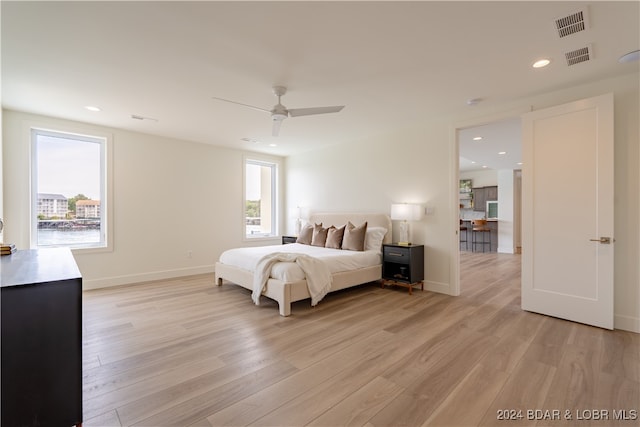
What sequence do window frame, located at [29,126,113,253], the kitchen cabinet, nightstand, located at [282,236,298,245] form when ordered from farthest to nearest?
the kitchen cabinet
nightstand, located at [282,236,298,245]
window frame, located at [29,126,113,253]

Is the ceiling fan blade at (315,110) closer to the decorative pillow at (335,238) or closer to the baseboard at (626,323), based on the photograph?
the decorative pillow at (335,238)

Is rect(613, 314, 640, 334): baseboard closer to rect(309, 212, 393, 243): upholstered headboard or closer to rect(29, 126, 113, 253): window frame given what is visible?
rect(309, 212, 393, 243): upholstered headboard

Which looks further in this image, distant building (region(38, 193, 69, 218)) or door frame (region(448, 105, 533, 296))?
distant building (region(38, 193, 69, 218))

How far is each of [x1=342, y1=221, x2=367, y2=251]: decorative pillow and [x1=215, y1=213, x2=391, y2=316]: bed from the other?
12cm

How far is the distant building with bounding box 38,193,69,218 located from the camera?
4273 mm

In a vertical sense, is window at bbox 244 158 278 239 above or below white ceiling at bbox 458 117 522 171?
below

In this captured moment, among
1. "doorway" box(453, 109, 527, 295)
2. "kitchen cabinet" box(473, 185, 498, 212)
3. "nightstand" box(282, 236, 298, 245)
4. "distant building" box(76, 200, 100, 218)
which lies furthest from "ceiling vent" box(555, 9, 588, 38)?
"kitchen cabinet" box(473, 185, 498, 212)

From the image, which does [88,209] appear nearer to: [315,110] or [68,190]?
[68,190]

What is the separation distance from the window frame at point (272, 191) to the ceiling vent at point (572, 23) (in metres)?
5.45

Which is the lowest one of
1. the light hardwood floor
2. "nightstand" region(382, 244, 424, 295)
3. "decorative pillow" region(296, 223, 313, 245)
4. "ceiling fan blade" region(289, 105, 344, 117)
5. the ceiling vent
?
the light hardwood floor

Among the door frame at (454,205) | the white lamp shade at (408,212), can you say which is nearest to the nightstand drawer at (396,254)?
the white lamp shade at (408,212)

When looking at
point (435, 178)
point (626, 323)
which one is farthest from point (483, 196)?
point (626, 323)

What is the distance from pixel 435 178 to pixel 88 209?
18.2 ft

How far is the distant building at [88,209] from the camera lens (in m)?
4.57
